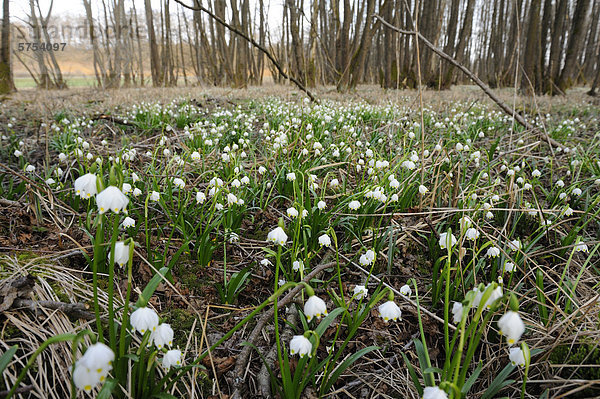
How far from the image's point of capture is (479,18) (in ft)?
101

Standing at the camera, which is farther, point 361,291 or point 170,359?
point 361,291

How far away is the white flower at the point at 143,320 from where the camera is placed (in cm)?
109

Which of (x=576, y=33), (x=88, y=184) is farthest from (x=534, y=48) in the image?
(x=88, y=184)

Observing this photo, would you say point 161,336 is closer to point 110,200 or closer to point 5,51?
point 110,200

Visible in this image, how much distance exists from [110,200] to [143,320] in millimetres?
367

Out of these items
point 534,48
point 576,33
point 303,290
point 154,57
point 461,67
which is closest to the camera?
point 303,290

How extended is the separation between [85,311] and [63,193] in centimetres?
183

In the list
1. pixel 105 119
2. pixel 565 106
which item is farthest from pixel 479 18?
pixel 105 119

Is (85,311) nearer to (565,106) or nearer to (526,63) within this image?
(565,106)

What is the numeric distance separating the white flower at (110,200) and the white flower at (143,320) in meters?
0.30

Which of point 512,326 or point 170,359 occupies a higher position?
point 512,326

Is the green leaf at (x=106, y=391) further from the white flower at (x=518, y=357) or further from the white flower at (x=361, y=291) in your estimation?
the white flower at (x=518, y=357)

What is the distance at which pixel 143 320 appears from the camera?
3.59 ft

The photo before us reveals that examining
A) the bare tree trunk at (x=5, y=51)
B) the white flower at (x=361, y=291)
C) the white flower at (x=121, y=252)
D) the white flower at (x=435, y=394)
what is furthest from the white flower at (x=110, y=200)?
the bare tree trunk at (x=5, y=51)
